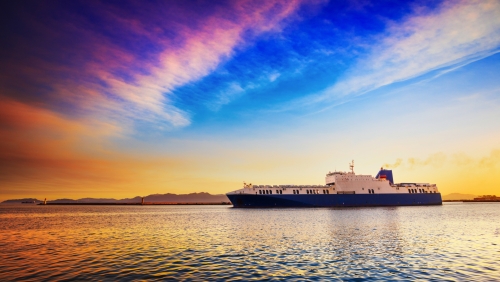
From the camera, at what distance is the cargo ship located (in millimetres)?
96562

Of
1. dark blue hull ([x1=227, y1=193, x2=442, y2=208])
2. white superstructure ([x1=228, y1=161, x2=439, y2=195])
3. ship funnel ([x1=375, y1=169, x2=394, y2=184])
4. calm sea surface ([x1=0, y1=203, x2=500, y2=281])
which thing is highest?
ship funnel ([x1=375, y1=169, x2=394, y2=184])

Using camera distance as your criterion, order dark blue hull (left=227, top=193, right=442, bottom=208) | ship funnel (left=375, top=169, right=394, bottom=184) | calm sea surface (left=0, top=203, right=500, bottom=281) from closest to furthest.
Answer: calm sea surface (left=0, top=203, right=500, bottom=281)
dark blue hull (left=227, top=193, right=442, bottom=208)
ship funnel (left=375, top=169, right=394, bottom=184)

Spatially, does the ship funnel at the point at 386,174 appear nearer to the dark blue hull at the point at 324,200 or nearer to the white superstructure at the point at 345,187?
the white superstructure at the point at 345,187

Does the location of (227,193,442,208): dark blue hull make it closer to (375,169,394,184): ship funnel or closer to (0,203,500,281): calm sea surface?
(375,169,394,184): ship funnel

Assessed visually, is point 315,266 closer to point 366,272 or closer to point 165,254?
point 366,272

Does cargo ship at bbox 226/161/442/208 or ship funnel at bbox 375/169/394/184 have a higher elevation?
ship funnel at bbox 375/169/394/184

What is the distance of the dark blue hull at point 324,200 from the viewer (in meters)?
96.5

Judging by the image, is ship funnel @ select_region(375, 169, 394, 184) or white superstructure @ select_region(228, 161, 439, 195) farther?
ship funnel @ select_region(375, 169, 394, 184)

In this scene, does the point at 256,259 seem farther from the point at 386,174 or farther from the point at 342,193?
the point at 386,174

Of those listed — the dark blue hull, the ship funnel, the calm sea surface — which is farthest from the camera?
the ship funnel

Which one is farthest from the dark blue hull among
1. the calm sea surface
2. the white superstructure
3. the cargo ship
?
the calm sea surface

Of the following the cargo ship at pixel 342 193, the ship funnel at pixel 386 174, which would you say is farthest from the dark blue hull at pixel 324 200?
the ship funnel at pixel 386 174

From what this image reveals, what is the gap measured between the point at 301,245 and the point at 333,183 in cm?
8586

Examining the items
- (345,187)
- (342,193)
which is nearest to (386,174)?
(345,187)
